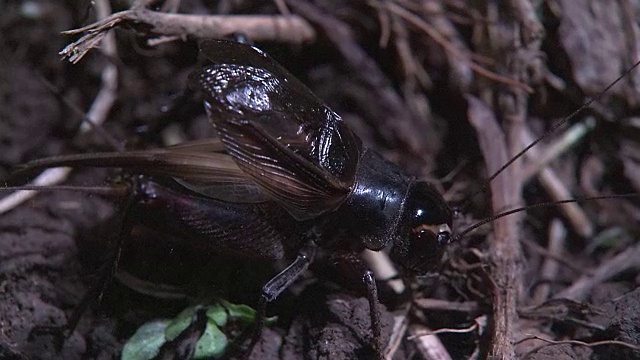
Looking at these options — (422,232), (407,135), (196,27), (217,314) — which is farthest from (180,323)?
(407,135)

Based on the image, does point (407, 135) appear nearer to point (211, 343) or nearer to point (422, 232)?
point (422, 232)

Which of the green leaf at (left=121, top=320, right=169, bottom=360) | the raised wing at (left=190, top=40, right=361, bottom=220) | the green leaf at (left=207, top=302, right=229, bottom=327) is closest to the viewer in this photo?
the raised wing at (left=190, top=40, right=361, bottom=220)

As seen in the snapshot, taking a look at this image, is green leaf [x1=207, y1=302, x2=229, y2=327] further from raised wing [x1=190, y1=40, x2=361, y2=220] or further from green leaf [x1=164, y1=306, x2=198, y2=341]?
raised wing [x1=190, y1=40, x2=361, y2=220]

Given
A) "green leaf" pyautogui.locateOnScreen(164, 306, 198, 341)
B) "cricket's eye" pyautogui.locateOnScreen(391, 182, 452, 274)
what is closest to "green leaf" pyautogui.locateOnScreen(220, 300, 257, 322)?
"green leaf" pyautogui.locateOnScreen(164, 306, 198, 341)

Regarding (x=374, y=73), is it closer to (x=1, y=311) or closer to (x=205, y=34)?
(x=205, y=34)

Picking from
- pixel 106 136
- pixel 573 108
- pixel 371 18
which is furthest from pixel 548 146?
pixel 106 136

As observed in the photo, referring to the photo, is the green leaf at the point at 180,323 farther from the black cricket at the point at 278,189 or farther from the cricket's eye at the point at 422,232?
the cricket's eye at the point at 422,232

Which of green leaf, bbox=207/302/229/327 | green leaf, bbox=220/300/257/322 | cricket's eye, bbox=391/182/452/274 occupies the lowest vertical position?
green leaf, bbox=207/302/229/327
